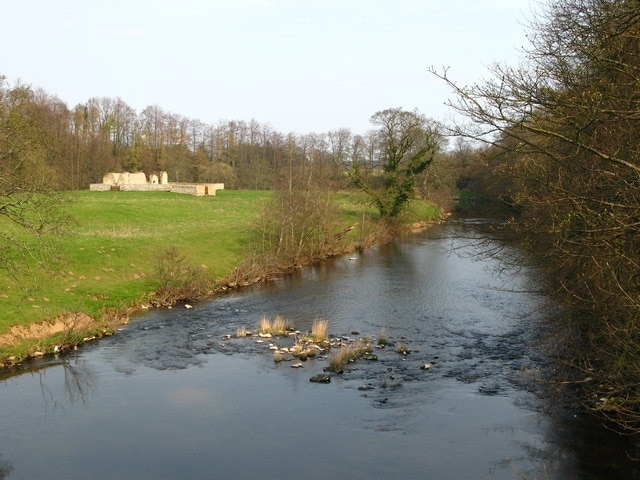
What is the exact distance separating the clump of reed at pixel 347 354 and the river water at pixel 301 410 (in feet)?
1.22

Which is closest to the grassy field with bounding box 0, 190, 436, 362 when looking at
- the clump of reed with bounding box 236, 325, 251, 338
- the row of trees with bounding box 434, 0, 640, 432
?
the clump of reed with bounding box 236, 325, 251, 338

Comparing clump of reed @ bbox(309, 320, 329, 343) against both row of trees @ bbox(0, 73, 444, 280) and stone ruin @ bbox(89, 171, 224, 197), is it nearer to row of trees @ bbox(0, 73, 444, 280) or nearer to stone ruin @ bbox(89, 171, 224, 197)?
row of trees @ bbox(0, 73, 444, 280)

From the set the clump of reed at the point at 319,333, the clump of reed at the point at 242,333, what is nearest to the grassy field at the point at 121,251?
the clump of reed at the point at 242,333

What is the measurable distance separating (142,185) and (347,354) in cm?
6773

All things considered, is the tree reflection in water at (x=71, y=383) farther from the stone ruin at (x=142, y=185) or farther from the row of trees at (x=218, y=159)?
the stone ruin at (x=142, y=185)

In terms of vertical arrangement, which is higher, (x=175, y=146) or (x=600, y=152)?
(x=175, y=146)

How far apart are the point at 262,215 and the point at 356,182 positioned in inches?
712

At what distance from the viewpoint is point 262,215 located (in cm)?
3962

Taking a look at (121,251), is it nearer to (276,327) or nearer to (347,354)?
(276,327)

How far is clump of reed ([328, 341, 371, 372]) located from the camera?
1927 cm

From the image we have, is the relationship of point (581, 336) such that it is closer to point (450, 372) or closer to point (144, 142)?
point (450, 372)

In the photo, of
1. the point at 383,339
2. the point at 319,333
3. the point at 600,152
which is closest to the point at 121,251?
the point at 319,333

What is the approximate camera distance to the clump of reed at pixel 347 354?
19.3m

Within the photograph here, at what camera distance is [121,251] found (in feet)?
109
